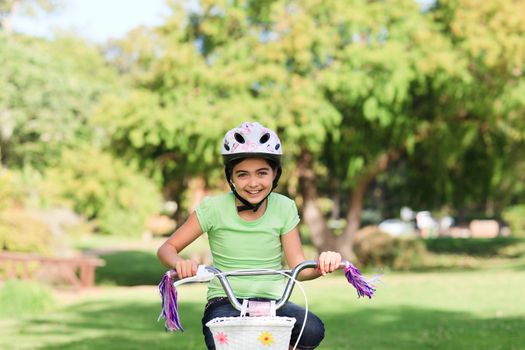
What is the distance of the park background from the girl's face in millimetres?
6828

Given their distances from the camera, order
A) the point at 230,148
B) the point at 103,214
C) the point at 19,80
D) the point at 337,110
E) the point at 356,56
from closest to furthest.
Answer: the point at 230,148 < the point at 356,56 < the point at 337,110 < the point at 19,80 < the point at 103,214

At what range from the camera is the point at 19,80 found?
99.7 feet

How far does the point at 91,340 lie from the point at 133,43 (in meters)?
13.7

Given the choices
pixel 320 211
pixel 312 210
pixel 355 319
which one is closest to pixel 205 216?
pixel 355 319

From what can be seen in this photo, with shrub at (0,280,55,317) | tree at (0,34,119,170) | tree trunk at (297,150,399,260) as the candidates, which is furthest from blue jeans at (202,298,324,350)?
tree at (0,34,119,170)

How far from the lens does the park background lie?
52.4 feet

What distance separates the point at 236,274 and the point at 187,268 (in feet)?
0.87

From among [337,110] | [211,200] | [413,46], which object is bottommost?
[211,200]

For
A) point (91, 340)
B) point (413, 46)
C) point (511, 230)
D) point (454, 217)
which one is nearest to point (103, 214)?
point (511, 230)

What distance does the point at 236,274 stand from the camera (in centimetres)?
440

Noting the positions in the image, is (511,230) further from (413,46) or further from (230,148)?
(230,148)

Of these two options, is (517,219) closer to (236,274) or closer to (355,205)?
(355,205)

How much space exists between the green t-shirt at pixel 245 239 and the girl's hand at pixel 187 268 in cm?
39

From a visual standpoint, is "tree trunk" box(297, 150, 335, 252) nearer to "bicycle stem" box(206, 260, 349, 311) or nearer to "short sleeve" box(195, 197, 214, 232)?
"short sleeve" box(195, 197, 214, 232)
